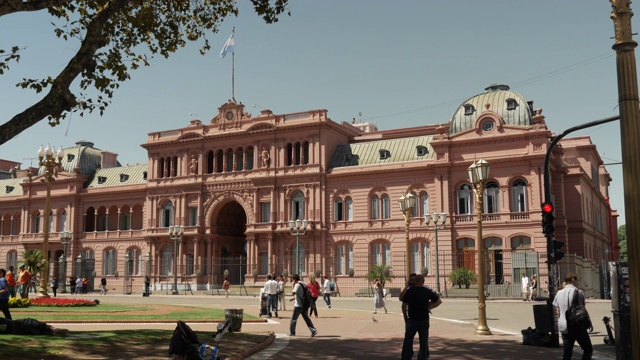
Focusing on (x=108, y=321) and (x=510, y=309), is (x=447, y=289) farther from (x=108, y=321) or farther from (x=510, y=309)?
(x=108, y=321)

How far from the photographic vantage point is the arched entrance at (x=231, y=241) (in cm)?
5916

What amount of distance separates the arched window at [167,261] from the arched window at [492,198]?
2867cm

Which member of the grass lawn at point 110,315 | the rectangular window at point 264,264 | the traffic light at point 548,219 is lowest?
the grass lawn at point 110,315

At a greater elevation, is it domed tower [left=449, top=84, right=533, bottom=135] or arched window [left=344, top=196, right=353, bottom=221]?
domed tower [left=449, top=84, right=533, bottom=135]

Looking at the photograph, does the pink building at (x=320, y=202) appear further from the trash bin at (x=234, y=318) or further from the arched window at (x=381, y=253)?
the trash bin at (x=234, y=318)

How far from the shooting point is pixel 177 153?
6144 cm

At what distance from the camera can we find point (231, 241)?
6206 centimetres

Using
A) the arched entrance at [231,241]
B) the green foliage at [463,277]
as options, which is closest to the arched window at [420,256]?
the green foliage at [463,277]

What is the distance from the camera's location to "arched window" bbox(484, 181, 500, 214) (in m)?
48.1

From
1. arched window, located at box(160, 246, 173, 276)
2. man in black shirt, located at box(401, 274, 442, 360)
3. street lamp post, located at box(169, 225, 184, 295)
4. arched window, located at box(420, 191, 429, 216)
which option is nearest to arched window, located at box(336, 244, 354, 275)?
arched window, located at box(420, 191, 429, 216)

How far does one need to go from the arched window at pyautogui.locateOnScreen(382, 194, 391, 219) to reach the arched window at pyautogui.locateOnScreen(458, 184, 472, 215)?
229 inches

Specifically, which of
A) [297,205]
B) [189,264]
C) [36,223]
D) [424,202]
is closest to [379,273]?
[424,202]

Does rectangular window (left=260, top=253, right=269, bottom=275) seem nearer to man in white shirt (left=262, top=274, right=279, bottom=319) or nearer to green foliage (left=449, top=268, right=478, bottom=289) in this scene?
green foliage (left=449, top=268, right=478, bottom=289)

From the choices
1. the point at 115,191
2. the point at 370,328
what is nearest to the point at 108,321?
the point at 370,328
